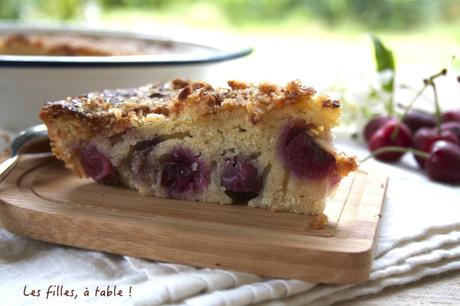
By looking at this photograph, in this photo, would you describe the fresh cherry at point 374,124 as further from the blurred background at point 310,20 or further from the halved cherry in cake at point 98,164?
the blurred background at point 310,20

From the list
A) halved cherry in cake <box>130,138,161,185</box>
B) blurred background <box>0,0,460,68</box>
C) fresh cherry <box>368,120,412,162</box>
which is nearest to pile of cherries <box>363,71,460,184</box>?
fresh cherry <box>368,120,412,162</box>

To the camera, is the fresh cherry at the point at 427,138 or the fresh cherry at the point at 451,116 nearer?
the fresh cherry at the point at 427,138

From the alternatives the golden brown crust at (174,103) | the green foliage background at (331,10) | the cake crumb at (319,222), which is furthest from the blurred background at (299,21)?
the cake crumb at (319,222)

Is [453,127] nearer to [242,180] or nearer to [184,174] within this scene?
[242,180]

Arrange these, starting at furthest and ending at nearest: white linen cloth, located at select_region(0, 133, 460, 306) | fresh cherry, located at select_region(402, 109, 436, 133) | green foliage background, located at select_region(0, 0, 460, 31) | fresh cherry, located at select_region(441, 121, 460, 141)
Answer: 1. green foliage background, located at select_region(0, 0, 460, 31)
2. fresh cherry, located at select_region(402, 109, 436, 133)
3. fresh cherry, located at select_region(441, 121, 460, 141)
4. white linen cloth, located at select_region(0, 133, 460, 306)

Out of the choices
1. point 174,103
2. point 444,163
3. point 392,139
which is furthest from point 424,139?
point 174,103

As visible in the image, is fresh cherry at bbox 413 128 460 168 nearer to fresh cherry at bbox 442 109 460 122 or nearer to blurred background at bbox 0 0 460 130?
fresh cherry at bbox 442 109 460 122
